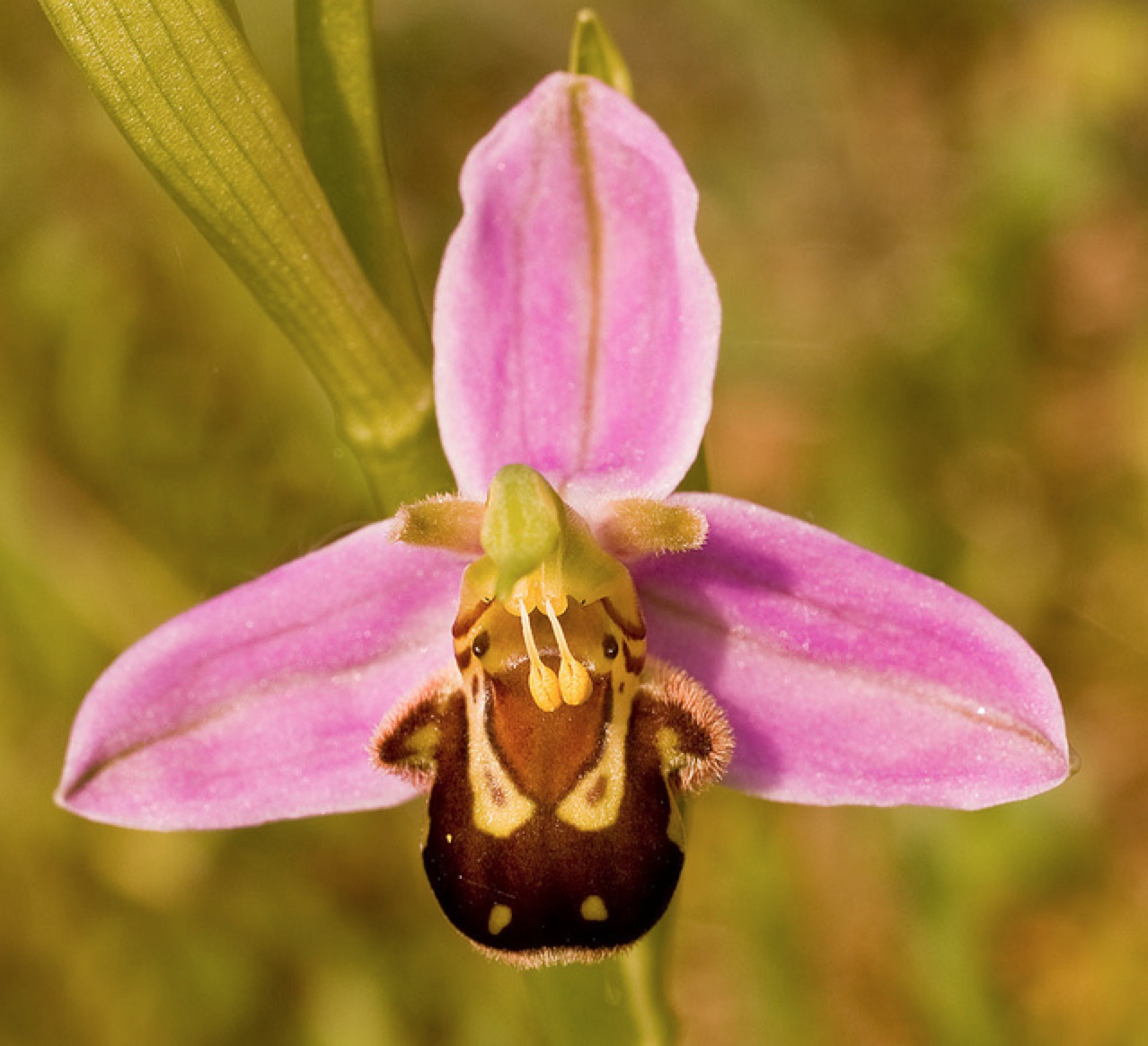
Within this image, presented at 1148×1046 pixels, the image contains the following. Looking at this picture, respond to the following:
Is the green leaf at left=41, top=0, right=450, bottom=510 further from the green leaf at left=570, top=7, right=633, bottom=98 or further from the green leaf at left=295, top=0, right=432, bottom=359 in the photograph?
the green leaf at left=570, top=7, right=633, bottom=98

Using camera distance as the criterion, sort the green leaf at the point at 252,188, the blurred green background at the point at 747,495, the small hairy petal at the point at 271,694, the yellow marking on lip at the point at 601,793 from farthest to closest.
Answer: the blurred green background at the point at 747,495 → the small hairy petal at the point at 271,694 → the yellow marking on lip at the point at 601,793 → the green leaf at the point at 252,188

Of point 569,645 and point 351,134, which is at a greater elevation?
point 351,134

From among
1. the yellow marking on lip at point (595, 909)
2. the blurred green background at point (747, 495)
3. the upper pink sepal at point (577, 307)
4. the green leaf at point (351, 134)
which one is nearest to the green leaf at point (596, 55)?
the upper pink sepal at point (577, 307)

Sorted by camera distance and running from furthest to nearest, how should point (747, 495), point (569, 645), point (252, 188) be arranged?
point (747, 495), point (569, 645), point (252, 188)

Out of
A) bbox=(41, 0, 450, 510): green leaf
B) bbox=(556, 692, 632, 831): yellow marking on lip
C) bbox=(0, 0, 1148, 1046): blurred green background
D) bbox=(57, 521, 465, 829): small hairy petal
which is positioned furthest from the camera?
bbox=(0, 0, 1148, 1046): blurred green background

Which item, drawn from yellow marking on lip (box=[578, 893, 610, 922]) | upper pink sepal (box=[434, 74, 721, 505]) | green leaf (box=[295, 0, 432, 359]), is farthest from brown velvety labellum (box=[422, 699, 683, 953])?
green leaf (box=[295, 0, 432, 359])

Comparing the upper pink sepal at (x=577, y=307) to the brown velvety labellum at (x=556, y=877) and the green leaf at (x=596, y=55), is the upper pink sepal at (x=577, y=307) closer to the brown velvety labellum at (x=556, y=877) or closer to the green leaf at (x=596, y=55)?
the green leaf at (x=596, y=55)

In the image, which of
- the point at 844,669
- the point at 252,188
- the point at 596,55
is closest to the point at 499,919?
the point at 844,669

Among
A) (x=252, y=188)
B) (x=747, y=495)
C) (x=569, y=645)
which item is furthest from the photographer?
(x=747, y=495)

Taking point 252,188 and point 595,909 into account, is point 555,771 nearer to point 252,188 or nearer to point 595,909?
point 595,909
